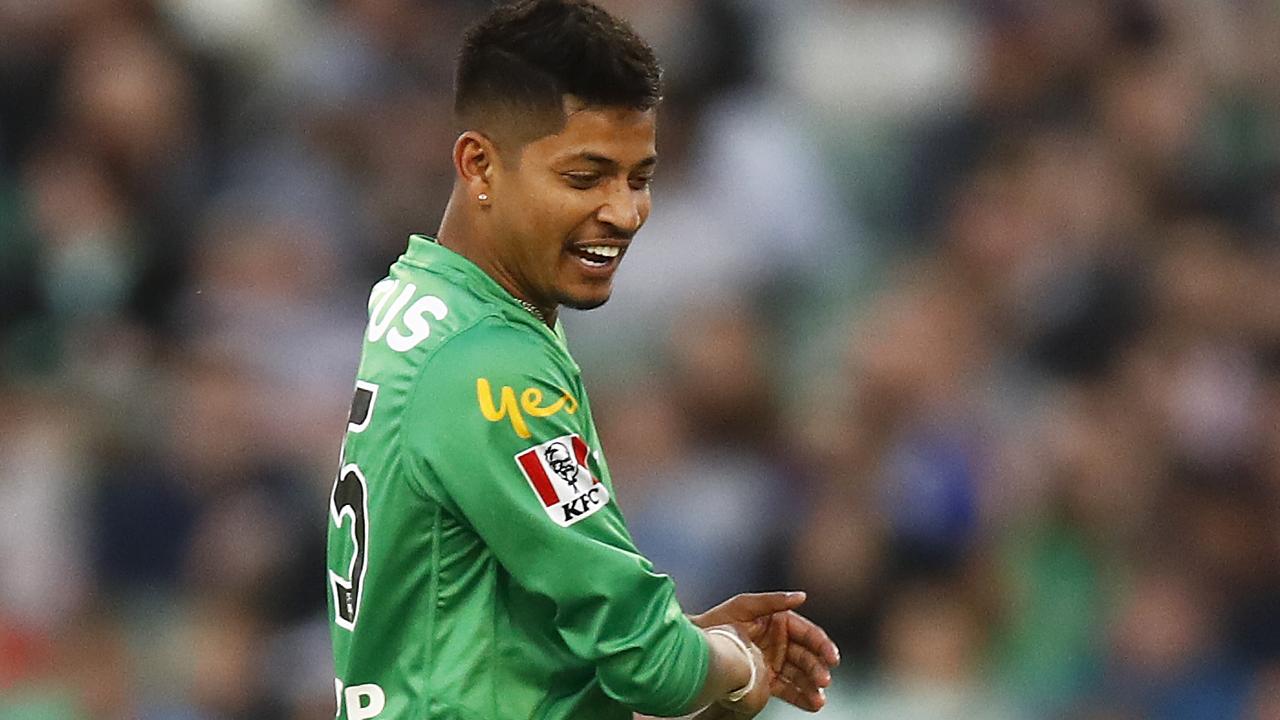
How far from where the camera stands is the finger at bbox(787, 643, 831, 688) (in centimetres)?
368

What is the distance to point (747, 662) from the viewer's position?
3.47 metres

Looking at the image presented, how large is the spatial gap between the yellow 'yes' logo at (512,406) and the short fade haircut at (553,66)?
42 cm

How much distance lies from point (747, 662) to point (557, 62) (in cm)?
98

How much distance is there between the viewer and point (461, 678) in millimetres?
3260

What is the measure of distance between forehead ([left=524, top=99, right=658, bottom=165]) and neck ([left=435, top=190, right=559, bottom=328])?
0.15 m

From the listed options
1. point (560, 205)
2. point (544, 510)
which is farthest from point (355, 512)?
point (560, 205)

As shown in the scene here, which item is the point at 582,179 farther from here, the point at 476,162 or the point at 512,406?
the point at 512,406

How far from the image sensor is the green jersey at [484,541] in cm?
318

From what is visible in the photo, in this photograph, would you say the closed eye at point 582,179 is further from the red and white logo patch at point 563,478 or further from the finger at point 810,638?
the finger at point 810,638

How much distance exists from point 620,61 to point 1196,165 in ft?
20.0

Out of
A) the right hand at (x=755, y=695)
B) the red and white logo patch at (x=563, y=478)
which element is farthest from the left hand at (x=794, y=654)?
the red and white logo patch at (x=563, y=478)

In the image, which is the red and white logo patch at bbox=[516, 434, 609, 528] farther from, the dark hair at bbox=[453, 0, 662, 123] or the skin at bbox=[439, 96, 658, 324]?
the dark hair at bbox=[453, 0, 662, 123]

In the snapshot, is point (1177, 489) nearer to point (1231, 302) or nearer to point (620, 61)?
point (1231, 302)

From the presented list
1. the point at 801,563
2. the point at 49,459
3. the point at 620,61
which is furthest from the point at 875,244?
the point at 620,61
